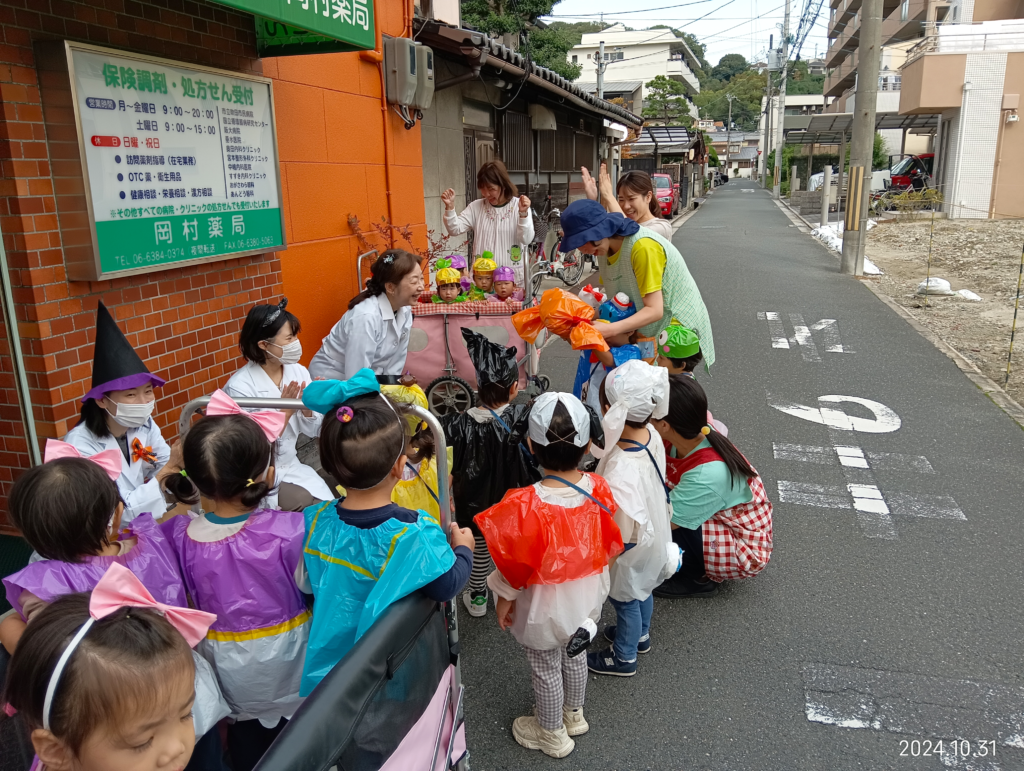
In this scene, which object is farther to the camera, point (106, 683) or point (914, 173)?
point (914, 173)

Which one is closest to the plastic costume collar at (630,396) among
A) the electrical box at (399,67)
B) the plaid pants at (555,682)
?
the plaid pants at (555,682)

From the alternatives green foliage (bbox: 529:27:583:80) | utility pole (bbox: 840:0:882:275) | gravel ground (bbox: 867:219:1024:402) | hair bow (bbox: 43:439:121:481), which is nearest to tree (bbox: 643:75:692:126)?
green foliage (bbox: 529:27:583:80)

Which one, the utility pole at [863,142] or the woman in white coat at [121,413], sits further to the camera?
the utility pole at [863,142]

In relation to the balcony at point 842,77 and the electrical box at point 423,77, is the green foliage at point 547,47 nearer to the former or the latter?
the electrical box at point 423,77

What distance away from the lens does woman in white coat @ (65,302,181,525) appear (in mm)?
2807

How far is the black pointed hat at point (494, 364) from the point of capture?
3611 mm

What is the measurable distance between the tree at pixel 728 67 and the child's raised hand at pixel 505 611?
14564 cm

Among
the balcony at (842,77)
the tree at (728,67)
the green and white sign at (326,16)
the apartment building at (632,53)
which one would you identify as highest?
the tree at (728,67)

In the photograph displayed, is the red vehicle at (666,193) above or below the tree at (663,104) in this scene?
below

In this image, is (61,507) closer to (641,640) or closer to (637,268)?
(641,640)

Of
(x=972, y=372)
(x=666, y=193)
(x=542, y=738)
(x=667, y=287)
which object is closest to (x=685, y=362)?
(x=667, y=287)

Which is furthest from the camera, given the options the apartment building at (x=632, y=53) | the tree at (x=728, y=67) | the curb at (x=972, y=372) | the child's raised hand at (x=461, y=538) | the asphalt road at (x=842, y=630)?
the tree at (x=728, y=67)

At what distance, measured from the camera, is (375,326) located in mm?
4816

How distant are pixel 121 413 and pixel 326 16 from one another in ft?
9.28
